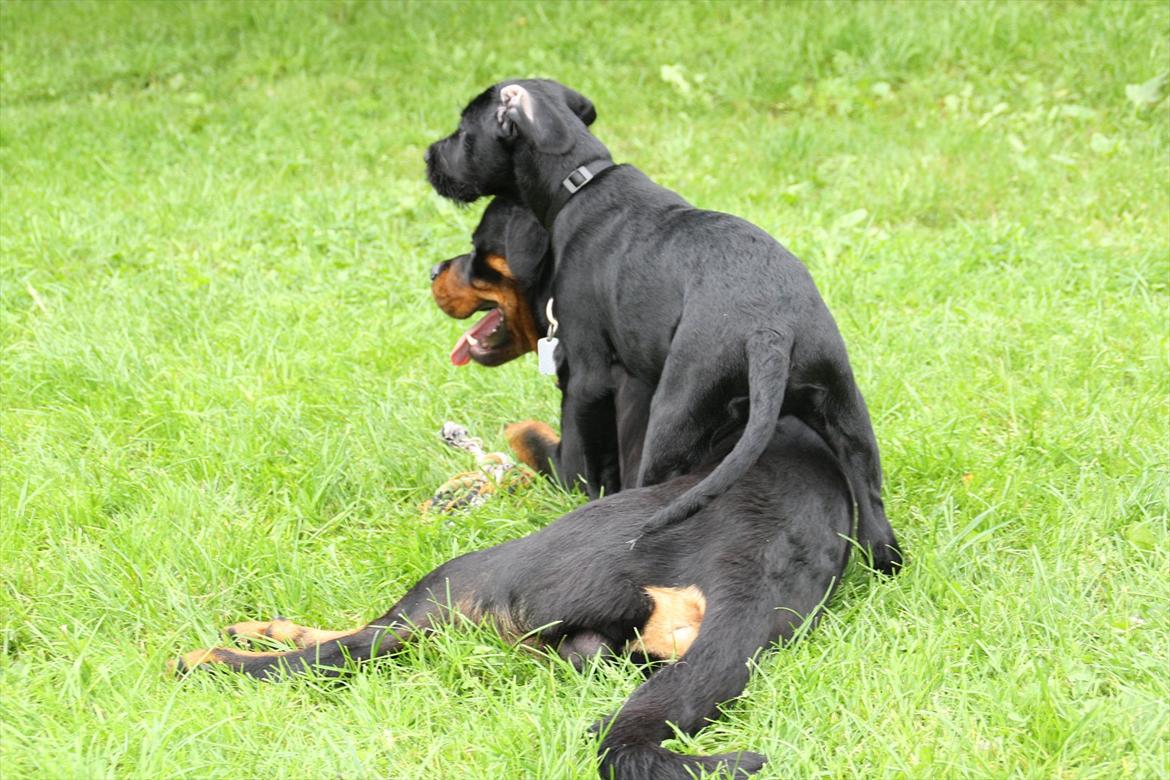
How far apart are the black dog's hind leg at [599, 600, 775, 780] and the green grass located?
81 mm

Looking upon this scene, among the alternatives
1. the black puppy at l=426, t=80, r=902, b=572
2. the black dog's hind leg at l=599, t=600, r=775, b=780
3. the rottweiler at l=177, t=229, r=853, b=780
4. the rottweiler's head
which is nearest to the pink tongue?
the rottweiler's head

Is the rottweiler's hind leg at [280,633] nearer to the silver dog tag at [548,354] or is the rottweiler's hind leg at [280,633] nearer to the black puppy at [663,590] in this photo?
the black puppy at [663,590]

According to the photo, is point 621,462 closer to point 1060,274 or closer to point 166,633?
point 166,633

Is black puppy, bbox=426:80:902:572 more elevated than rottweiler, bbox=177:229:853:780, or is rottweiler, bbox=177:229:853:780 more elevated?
black puppy, bbox=426:80:902:572

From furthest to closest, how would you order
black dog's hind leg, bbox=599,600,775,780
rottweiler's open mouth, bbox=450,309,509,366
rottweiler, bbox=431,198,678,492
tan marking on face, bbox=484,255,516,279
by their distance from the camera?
rottweiler's open mouth, bbox=450,309,509,366 → tan marking on face, bbox=484,255,516,279 → rottweiler, bbox=431,198,678,492 → black dog's hind leg, bbox=599,600,775,780

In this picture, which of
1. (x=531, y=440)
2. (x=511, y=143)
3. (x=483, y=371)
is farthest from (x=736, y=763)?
(x=483, y=371)


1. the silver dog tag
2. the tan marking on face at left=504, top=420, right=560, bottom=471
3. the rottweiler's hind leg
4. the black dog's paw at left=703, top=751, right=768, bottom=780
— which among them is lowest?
the tan marking on face at left=504, top=420, right=560, bottom=471

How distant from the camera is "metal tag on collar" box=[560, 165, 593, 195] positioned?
3377 mm

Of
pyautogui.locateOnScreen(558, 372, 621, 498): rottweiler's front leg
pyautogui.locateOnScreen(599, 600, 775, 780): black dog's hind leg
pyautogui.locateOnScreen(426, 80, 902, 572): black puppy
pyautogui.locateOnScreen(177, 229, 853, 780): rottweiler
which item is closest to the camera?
pyautogui.locateOnScreen(599, 600, 775, 780): black dog's hind leg

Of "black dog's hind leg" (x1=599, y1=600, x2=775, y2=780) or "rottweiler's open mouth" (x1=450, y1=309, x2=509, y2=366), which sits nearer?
"black dog's hind leg" (x1=599, y1=600, x2=775, y2=780)

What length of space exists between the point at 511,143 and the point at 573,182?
0.80 ft

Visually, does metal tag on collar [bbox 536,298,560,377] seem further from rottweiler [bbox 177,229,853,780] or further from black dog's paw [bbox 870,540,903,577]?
black dog's paw [bbox 870,540,903,577]

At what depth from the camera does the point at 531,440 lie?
3.78 meters

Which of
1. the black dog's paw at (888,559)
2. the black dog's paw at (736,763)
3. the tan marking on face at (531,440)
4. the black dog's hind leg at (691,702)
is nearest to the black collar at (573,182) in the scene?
the tan marking on face at (531,440)
